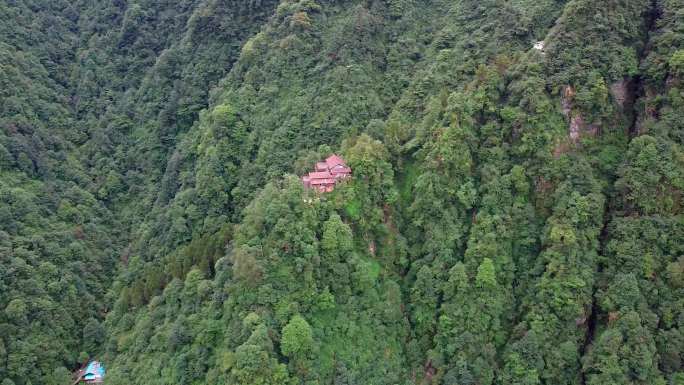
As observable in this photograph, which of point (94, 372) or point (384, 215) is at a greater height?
point (384, 215)

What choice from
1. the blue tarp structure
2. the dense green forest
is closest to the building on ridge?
the dense green forest

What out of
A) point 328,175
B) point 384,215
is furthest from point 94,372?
point 384,215

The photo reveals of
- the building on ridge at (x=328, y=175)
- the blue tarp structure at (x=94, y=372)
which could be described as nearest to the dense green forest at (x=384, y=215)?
the building on ridge at (x=328, y=175)

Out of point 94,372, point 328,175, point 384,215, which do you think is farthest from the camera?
point 94,372

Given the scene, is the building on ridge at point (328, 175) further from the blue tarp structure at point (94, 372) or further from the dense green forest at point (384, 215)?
the blue tarp structure at point (94, 372)

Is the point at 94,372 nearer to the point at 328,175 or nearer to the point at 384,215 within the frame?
the point at 328,175

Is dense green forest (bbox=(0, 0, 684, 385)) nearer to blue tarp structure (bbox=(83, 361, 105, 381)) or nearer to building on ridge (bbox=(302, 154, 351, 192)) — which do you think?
building on ridge (bbox=(302, 154, 351, 192))

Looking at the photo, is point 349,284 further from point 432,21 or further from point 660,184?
point 432,21
